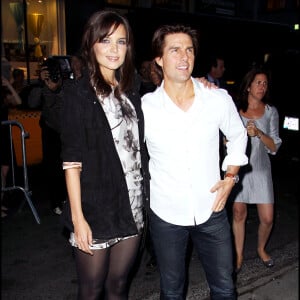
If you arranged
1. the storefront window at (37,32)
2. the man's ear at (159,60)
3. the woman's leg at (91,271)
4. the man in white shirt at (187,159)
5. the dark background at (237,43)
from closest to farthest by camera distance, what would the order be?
the woman's leg at (91,271) → the man in white shirt at (187,159) → the man's ear at (159,60) → the dark background at (237,43) → the storefront window at (37,32)

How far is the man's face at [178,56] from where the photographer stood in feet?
7.38

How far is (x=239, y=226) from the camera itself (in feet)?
12.0

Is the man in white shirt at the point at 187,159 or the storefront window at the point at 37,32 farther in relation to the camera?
the storefront window at the point at 37,32

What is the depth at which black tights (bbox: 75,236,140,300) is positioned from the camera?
215 cm

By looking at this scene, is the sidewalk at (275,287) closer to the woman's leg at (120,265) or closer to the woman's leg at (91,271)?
the woman's leg at (120,265)

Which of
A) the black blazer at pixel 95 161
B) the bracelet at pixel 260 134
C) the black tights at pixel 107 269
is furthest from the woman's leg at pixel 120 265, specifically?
the bracelet at pixel 260 134

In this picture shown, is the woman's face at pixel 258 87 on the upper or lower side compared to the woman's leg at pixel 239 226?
upper

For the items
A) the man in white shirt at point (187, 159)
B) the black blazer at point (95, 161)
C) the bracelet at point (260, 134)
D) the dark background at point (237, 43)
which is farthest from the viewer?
the dark background at point (237, 43)

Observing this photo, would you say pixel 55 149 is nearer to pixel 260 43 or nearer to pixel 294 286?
pixel 294 286

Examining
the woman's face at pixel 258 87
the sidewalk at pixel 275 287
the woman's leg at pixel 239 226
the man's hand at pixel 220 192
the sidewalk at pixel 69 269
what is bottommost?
the sidewalk at pixel 69 269

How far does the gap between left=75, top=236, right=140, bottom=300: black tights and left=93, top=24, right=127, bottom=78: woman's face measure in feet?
3.05

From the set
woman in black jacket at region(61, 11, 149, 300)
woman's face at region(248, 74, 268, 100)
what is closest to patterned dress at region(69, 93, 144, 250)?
woman in black jacket at region(61, 11, 149, 300)

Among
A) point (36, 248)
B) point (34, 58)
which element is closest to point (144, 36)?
point (34, 58)

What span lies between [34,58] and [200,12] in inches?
216
